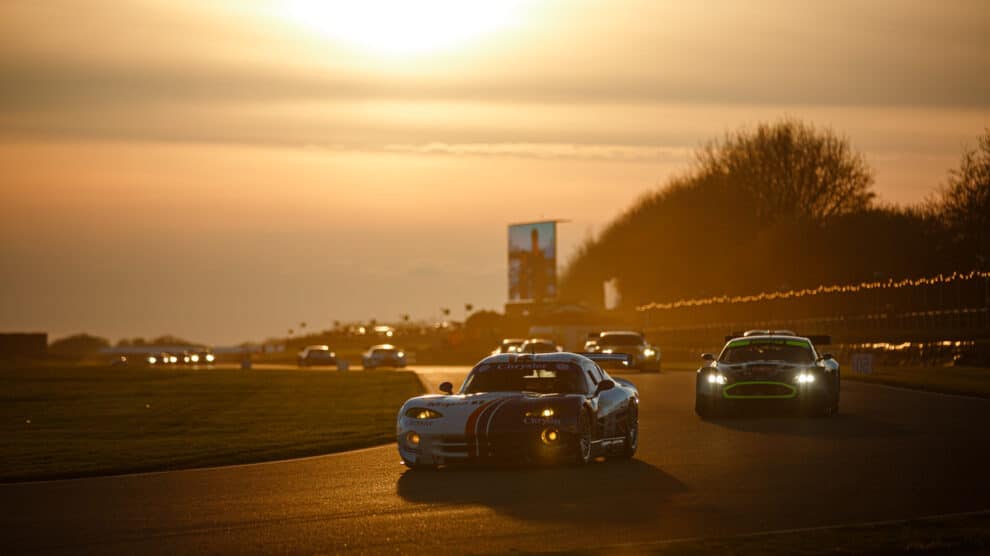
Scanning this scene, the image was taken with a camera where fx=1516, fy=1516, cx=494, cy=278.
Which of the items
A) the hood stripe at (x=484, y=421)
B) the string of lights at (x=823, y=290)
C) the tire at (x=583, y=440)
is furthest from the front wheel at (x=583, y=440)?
the string of lights at (x=823, y=290)

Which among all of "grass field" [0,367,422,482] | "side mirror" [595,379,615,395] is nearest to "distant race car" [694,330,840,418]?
"grass field" [0,367,422,482]

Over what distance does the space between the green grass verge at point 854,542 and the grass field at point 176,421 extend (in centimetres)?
973

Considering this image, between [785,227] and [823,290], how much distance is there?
1437 cm

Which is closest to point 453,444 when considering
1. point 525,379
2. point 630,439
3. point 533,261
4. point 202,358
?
point 525,379

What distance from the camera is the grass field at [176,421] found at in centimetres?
1994

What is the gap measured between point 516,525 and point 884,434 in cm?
1046

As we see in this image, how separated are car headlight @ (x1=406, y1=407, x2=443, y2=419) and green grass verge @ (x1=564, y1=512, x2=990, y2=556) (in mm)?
6319

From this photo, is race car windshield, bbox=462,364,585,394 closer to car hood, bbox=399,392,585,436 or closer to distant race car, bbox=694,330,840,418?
car hood, bbox=399,392,585,436

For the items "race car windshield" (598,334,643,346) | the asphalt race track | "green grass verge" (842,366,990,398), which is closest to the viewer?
the asphalt race track

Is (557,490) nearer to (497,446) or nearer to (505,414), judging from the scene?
(497,446)

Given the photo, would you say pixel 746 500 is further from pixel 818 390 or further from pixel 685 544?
pixel 818 390

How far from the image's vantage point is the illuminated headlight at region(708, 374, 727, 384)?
993 inches

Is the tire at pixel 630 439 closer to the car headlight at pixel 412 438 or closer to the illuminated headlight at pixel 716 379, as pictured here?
the car headlight at pixel 412 438

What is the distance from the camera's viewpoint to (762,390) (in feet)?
81.8
